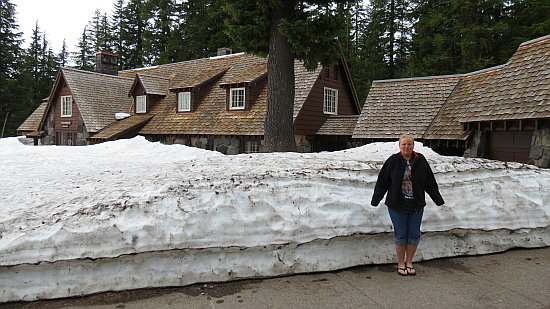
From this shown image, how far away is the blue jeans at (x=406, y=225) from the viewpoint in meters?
4.75

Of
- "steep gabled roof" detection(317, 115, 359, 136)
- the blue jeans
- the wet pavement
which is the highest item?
"steep gabled roof" detection(317, 115, 359, 136)

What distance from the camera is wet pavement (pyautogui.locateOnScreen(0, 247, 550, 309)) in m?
4.05

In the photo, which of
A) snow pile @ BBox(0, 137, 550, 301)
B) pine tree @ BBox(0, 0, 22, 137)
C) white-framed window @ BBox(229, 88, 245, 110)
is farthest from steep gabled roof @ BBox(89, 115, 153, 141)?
pine tree @ BBox(0, 0, 22, 137)

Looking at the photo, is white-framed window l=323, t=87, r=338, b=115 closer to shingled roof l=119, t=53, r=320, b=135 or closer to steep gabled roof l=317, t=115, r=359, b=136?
steep gabled roof l=317, t=115, r=359, b=136

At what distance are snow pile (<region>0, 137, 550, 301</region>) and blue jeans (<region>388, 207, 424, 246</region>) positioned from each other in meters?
0.49

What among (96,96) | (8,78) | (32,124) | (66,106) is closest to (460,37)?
(96,96)

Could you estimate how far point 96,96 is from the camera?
24.4 metres

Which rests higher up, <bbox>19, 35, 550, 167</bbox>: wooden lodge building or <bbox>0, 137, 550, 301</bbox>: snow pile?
<bbox>19, 35, 550, 167</bbox>: wooden lodge building

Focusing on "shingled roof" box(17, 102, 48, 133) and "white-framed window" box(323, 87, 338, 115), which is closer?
→ "white-framed window" box(323, 87, 338, 115)

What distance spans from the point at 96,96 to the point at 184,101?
6921 mm

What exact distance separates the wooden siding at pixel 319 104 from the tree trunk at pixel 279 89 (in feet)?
21.8

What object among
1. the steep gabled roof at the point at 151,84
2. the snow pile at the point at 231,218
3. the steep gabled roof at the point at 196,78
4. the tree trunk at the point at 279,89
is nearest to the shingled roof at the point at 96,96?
the steep gabled roof at the point at 151,84

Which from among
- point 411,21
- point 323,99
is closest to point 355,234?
point 323,99

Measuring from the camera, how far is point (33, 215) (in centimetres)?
447
